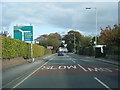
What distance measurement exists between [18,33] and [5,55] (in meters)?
18.2

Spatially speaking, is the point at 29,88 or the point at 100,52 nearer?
the point at 29,88

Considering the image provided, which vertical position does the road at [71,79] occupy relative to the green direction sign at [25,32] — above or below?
below

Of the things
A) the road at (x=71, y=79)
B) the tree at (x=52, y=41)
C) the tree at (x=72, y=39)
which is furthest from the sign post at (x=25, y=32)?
the tree at (x=72, y=39)

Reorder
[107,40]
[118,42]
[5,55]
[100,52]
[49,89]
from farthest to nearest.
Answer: [100,52], [107,40], [118,42], [5,55], [49,89]

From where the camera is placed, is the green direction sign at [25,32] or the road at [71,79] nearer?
the road at [71,79]

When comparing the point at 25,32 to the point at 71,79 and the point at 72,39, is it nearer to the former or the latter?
the point at 71,79

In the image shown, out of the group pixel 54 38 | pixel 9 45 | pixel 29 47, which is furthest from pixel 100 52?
pixel 54 38

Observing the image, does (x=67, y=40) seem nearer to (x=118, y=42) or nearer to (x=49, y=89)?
(x=118, y=42)

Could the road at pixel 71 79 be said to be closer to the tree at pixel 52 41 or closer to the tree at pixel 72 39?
the tree at pixel 52 41

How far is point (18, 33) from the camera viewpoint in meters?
38.5

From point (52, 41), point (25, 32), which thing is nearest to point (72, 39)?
point (52, 41)

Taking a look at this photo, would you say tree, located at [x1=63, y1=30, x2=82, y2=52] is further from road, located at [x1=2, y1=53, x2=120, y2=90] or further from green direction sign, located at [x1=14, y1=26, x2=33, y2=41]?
road, located at [x1=2, y1=53, x2=120, y2=90]

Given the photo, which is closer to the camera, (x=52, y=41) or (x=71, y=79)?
(x=71, y=79)

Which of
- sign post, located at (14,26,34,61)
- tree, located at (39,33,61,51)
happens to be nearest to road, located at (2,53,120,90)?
sign post, located at (14,26,34,61)
